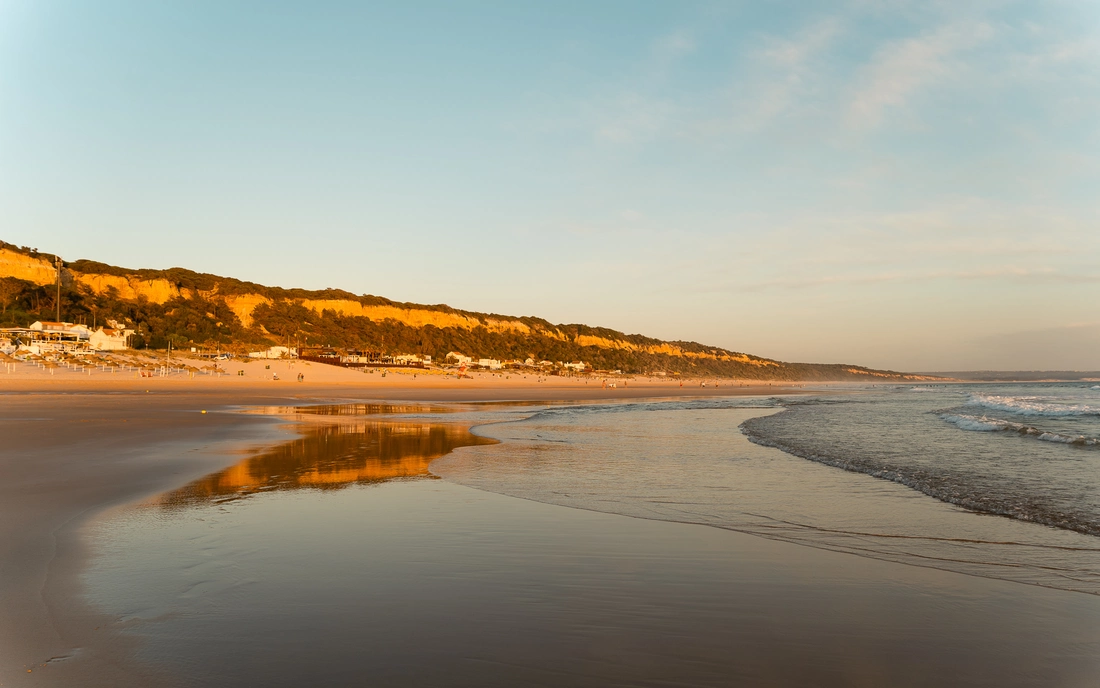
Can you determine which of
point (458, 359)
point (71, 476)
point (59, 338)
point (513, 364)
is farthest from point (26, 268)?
point (71, 476)

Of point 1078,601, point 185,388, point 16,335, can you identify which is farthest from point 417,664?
point 16,335

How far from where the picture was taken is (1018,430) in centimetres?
1781

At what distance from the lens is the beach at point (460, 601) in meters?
3.43

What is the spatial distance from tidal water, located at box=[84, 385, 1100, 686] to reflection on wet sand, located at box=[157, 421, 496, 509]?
104 mm

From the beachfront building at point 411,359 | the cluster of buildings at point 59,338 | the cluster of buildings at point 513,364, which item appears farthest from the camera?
the cluster of buildings at point 513,364

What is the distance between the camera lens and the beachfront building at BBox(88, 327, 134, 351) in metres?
51.7

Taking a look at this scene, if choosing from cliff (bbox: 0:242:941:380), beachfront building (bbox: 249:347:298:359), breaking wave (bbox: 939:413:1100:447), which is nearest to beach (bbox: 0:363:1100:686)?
breaking wave (bbox: 939:413:1100:447)

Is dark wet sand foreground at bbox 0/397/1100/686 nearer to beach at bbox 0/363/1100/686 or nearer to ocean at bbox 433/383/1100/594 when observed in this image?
beach at bbox 0/363/1100/686

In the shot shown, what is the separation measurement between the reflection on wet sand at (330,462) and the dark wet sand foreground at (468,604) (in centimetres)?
69

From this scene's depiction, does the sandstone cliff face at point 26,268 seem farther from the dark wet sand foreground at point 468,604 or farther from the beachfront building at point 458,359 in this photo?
the dark wet sand foreground at point 468,604

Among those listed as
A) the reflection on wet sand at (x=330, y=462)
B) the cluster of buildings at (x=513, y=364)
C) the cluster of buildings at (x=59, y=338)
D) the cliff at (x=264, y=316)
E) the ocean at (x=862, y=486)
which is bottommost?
the reflection on wet sand at (x=330, y=462)

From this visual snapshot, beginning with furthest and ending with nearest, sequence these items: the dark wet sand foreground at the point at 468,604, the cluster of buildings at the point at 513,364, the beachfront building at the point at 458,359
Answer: the cluster of buildings at the point at 513,364 < the beachfront building at the point at 458,359 < the dark wet sand foreground at the point at 468,604

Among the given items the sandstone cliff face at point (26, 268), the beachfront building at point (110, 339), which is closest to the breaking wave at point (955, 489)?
the beachfront building at point (110, 339)

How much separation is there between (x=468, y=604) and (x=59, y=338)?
6421cm
